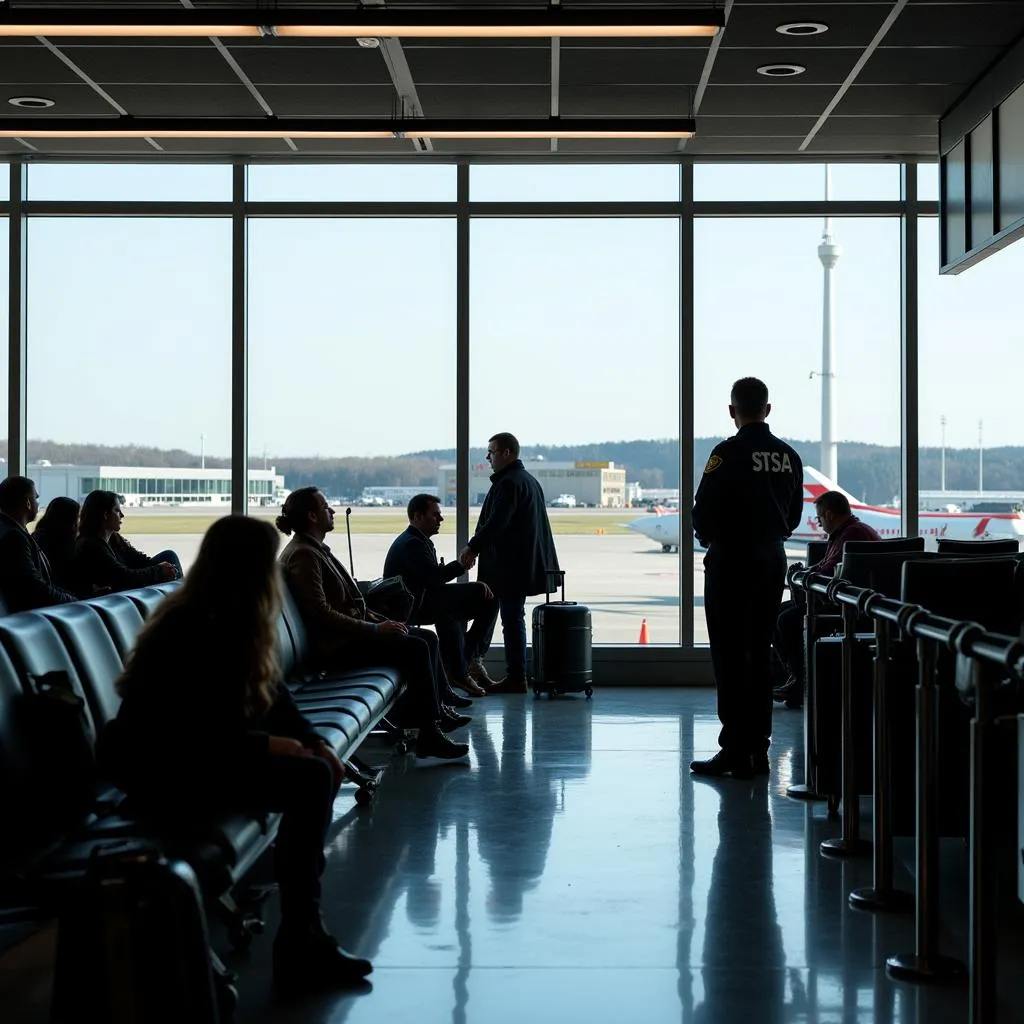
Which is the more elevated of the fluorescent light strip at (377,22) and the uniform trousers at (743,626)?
the fluorescent light strip at (377,22)

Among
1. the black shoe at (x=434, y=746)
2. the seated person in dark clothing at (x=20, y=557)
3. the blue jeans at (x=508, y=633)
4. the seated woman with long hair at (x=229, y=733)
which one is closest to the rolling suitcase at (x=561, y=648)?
the blue jeans at (x=508, y=633)

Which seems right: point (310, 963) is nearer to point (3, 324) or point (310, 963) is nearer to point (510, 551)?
point (510, 551)

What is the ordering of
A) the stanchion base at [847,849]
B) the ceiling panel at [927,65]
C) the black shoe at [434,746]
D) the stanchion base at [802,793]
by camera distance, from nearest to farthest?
the stanchion base at [847,849]
the stanchion base at [802,793]
the black shoe at [434,746]
the ceiling panel at [927,65]

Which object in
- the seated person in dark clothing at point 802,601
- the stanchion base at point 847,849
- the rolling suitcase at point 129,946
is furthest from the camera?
the seated person in dark clothing at point 802,601

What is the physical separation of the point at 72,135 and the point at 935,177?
5.74 metres

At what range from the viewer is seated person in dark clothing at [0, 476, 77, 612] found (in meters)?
5.82

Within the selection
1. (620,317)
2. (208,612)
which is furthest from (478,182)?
(208,612)

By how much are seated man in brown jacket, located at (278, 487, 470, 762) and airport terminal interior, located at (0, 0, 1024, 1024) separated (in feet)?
0.24

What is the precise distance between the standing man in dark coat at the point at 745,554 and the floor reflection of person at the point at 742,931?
25.1 inches

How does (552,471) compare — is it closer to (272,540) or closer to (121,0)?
(121,0)

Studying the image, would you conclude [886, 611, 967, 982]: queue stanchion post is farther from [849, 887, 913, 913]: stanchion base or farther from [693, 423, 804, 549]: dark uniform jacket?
[693, 423, 804, 549]: dark uniform jacket

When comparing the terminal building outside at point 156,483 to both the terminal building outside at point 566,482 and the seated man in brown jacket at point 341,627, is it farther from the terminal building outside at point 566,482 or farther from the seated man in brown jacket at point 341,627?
the seated man in brown jacket at point 341,627

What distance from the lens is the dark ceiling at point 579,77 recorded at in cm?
619

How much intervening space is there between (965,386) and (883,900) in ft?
19.7
